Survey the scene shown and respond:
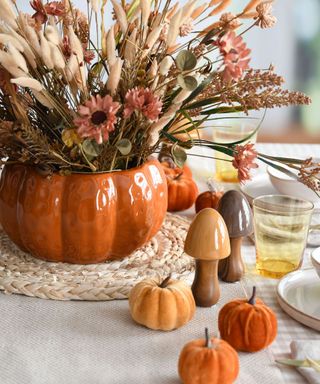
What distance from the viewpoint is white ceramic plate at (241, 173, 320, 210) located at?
57.4 inches

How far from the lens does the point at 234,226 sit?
1105mm

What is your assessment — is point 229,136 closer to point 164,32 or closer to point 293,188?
point 293,188

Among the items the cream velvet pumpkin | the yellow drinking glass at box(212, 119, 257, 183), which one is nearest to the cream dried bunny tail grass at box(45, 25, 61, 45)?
the cream velvet pumpkin

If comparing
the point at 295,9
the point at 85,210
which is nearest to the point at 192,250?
the point at 85,210

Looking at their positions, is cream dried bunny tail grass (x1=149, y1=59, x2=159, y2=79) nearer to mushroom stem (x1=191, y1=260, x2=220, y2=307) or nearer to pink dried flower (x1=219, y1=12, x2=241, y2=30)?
pink dried flower (x1=219, y1=12, x2=241, y2=30)

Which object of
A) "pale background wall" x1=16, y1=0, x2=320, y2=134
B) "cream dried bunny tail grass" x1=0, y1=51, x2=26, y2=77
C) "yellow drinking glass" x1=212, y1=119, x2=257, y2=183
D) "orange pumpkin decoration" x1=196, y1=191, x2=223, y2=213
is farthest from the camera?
"pale background wall" x1=16, y1=0, x2=320, y2=134

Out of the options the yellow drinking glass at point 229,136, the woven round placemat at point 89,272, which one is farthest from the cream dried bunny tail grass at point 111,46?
the yellow drinking glass at point 229,136

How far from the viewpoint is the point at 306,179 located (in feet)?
3.50

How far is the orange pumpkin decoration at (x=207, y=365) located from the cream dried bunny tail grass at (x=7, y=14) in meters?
0.48

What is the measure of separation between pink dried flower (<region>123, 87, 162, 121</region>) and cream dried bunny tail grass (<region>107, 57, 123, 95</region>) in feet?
0.10

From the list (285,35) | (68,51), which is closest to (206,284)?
(68,51)

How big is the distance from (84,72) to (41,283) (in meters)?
0.32

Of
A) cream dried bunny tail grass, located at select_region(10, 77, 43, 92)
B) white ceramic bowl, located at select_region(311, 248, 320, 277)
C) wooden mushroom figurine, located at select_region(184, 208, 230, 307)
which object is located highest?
cream dried bunny tail grass, located at select_region(10, 77, 43, 92)

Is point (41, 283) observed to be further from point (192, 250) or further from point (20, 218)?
point (192, 250)
